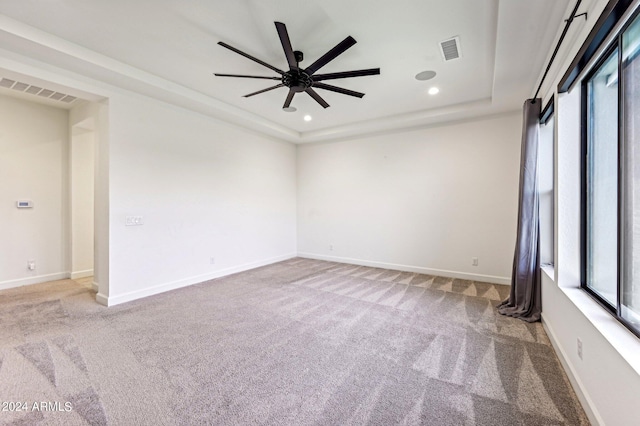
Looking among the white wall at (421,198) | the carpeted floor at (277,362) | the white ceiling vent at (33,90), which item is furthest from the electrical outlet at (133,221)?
the white wall at (421,198)

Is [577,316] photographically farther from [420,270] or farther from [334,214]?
[334,214]

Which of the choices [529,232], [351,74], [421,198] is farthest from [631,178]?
[421,198]

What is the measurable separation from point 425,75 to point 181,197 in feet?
13.1

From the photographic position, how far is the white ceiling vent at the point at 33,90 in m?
3.38

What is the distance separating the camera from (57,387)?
1993 mm

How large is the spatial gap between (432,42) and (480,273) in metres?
3.78

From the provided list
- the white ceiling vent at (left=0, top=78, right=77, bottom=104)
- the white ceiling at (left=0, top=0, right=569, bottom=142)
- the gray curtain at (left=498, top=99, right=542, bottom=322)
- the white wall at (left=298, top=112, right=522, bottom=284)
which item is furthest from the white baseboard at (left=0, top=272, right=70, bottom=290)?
the gray curtain at (left=498, top=99, right=542, bottom=322)

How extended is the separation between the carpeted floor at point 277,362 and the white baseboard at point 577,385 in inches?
1.9

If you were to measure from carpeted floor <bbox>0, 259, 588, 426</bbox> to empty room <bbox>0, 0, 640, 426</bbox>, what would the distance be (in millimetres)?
21

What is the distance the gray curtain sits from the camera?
3.23 metres

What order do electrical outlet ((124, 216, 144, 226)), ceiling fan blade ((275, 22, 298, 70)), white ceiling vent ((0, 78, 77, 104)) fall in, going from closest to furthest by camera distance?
ceiling fan blade ((275, 22, 298, 70))
white ceiling vent ((0, 78, 77, 104))
electrical outlet ((124, 216, 144, 226))

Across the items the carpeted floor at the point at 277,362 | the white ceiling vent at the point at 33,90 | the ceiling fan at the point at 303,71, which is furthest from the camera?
the white ceiling vent at the point at 33,90

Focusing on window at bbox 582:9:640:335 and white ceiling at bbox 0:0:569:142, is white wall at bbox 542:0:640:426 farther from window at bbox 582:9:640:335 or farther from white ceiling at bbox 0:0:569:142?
white ceiling at bbox 0:0:569:142

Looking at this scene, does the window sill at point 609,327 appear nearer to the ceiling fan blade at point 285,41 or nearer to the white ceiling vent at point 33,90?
the ceiling fan blade at point 285,41
